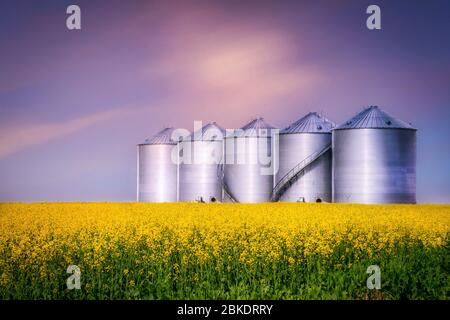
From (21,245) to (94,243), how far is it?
1498 millimetres

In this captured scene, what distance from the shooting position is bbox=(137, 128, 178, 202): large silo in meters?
49.9

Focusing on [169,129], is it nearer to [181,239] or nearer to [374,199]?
[374,199]

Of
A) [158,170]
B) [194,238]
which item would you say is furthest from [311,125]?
[194,238]

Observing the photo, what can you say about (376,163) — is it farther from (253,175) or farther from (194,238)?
(194,238)

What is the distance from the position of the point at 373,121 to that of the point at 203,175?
47.5 feet

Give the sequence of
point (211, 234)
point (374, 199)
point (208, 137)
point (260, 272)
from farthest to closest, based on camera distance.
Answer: point (208, 137) → point (374, 199) → point (211, 234) → point (260, 272)

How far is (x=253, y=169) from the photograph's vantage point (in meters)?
44.7

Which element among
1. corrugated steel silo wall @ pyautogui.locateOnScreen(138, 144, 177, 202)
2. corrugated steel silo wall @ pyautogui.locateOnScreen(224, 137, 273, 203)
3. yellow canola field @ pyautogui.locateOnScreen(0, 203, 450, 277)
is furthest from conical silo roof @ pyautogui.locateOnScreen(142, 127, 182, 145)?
yellow canola field @ pyautogui.locateOnScreen(0, 203, 450, 277)

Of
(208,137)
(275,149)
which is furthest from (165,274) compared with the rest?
(208,137)

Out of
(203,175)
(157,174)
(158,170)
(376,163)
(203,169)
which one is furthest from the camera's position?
(158,170)

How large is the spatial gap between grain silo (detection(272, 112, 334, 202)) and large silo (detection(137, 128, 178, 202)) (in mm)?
10486

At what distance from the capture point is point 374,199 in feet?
122

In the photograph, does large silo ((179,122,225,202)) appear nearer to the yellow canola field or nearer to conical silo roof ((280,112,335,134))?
conical silo roof ((280,112,335,134))

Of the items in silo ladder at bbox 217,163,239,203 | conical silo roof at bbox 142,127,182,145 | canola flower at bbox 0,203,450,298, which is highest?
conical silo roof at bbox 142,127,182,145
